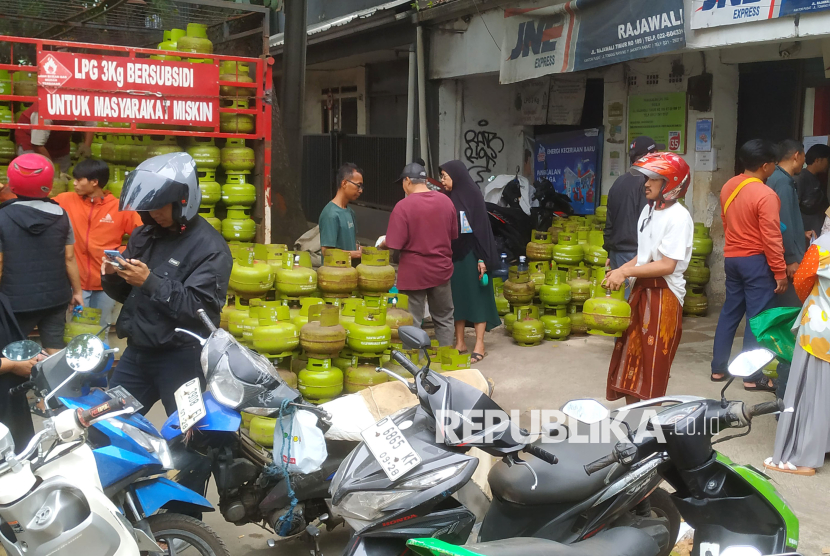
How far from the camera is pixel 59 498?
257 centimetres

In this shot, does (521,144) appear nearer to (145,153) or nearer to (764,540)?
(145,153)

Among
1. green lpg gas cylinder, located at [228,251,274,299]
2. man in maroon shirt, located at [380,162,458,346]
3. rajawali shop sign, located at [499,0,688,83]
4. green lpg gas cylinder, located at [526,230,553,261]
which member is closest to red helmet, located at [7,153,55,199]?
green lpg gas cylinder, located at [228,251,274,299]

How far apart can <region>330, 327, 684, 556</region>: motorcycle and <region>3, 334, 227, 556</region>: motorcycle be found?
2.45ft

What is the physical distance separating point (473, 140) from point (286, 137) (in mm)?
3106

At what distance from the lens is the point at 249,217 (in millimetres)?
8289

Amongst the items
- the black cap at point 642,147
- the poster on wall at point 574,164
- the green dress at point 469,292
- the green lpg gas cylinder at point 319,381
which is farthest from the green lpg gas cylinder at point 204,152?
the poster on wall at point 574,164

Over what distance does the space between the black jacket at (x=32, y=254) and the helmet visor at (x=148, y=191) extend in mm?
1576

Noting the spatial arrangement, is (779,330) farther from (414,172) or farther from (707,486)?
(414,172)

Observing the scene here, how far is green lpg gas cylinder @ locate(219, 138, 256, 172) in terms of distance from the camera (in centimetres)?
802

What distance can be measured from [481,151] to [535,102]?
108 centimetres

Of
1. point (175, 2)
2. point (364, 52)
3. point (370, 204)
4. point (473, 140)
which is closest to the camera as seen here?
point (175, 2)

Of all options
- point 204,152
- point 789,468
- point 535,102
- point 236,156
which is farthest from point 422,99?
point 789,468

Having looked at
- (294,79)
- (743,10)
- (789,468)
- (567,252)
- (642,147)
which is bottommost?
(789,468)

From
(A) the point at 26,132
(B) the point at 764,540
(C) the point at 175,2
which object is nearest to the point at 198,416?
(B) the point at 764,540
